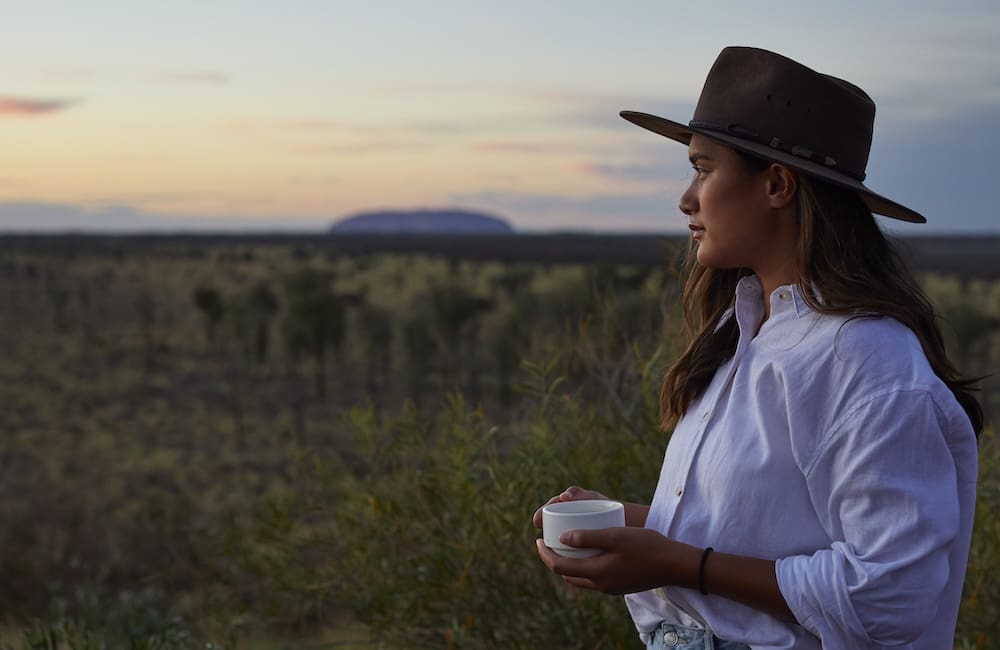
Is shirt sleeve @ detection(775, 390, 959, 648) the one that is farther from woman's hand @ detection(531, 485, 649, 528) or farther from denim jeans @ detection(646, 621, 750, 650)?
woman's hand @ detection(531, 485, 649, 528)

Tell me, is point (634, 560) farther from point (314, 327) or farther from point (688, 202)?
point (314, 327)

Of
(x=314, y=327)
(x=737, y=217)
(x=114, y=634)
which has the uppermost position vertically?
(x=737, y=217)

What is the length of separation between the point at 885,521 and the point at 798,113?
0.62 meters

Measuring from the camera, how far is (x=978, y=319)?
20438 mm

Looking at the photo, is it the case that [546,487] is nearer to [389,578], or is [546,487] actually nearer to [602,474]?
[602,474]

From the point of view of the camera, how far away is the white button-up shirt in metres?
1.48

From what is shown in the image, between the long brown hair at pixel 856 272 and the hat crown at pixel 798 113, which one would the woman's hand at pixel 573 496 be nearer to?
the long brown hair at pixel 856 272

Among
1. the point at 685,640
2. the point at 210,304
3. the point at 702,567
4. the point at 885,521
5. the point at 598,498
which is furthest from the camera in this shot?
the point at 210,304

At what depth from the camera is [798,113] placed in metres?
1.72

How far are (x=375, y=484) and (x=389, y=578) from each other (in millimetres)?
332

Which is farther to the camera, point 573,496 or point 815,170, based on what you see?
point 573,496

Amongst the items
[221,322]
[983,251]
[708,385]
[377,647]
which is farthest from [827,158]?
[983,251]

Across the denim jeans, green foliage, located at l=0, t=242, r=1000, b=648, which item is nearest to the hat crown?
the denim jeans

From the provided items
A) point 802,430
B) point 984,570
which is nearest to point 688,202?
point 802,430
